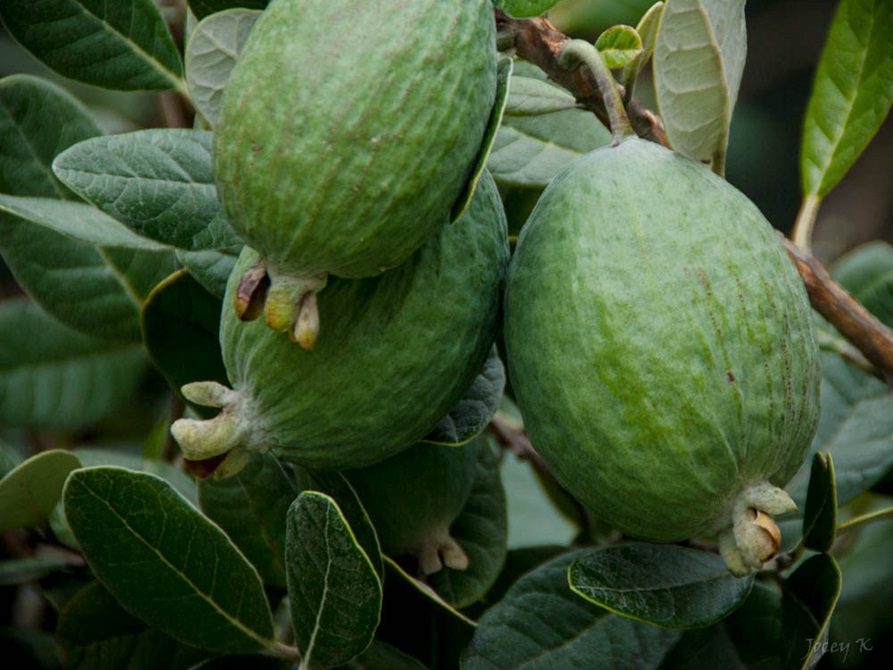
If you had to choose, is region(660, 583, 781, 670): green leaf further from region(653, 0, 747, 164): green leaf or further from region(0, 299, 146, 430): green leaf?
region(0, 299, 146, 430): green leaf

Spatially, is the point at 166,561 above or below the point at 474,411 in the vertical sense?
below

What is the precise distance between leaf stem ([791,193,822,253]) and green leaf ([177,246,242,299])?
0.71 meters

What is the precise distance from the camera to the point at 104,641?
1.32m

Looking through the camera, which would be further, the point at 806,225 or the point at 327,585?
the point at 806,225

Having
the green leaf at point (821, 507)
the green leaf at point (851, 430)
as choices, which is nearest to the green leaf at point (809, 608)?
the green leaf at point (821, 507)

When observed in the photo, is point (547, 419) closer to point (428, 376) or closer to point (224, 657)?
point (428, 376)

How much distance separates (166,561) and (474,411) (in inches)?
14.8

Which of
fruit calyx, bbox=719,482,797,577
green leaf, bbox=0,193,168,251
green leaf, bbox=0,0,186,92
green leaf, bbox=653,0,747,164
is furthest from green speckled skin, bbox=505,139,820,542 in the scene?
green leaf, bbox=0,0,186,92

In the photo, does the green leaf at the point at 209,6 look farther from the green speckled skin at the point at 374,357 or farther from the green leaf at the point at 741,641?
the green leaf at the point at 741,641

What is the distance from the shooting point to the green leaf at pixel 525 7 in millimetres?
1021

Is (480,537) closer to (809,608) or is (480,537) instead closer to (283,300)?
(809,608)

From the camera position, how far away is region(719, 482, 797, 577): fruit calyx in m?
0.93

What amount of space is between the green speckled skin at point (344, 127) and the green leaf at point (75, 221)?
36 cm

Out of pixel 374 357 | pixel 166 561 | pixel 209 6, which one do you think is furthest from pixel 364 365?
pixel 209 6
